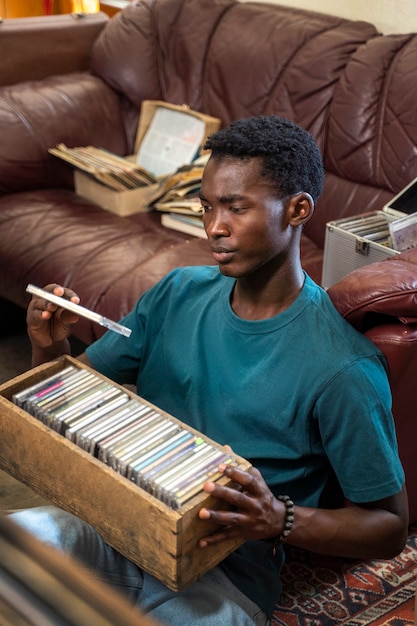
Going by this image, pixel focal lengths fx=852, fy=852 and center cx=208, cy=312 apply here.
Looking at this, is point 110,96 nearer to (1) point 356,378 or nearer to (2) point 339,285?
(2) point 339,285

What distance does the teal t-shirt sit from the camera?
1314mm

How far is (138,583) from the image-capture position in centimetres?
131

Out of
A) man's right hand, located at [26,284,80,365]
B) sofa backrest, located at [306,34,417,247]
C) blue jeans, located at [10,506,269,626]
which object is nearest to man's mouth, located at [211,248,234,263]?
man's right hand, located at [26,284,80,365]

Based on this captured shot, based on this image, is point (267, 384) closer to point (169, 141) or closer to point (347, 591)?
point (347, 591)

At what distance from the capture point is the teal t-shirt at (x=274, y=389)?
1314 mm

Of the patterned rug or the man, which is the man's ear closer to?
the man

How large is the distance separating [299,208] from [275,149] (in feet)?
0.36

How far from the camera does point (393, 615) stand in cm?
177

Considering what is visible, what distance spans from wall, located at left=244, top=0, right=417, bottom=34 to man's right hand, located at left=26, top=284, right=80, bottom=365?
1939 mm

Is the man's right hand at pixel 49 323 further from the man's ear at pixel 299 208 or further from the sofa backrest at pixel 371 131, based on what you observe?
the sofa backrest at pixel 371 131

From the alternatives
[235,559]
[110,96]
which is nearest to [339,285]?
[235,559]

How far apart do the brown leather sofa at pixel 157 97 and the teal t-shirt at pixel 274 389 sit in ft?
1.71

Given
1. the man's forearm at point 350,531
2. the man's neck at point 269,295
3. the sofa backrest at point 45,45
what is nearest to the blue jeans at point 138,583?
the man's forearm at point 350,531

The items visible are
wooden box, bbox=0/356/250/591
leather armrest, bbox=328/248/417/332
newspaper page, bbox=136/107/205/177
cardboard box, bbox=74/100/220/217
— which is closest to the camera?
wooden box, bbox=0/356/250/591
